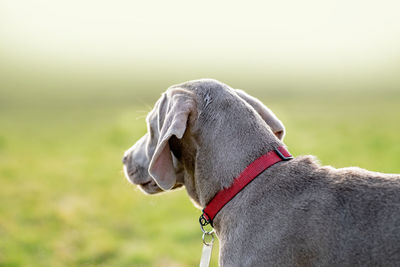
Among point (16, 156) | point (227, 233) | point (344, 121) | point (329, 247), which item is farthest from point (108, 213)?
point (344, 121)

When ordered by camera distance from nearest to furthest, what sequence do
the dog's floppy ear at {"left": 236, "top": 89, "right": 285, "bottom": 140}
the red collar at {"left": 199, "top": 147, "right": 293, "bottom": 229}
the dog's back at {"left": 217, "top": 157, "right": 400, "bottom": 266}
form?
the dog's back at {"left": 217, "top": 157, "right": 400, "bottom": 266} < the red collar at {"left": 199, "top": 147, "right": 293, "bottom": 229} < the dog's floppy ear at {"left": 236, "top": 89, "right": 285, "bottom": 140}

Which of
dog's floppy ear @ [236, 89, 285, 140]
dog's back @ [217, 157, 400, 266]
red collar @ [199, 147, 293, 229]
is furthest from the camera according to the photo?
dog's floppy ear @ [236, 89, 285, 140]

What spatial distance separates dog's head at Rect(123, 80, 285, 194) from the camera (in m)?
3.62

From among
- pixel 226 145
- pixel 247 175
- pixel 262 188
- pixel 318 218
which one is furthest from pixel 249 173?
pixel 318 218

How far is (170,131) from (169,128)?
0.04 metres

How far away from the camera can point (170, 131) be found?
138 inches

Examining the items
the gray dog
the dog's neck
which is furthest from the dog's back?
the dog's neck

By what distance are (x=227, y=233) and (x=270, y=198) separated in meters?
0.37

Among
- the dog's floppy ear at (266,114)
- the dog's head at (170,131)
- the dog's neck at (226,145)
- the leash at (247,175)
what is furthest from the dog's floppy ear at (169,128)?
the dog's floppy ear at (266,114)

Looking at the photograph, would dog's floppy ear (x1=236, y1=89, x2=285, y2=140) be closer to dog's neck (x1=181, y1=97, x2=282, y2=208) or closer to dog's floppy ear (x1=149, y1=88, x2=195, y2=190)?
dog's neck (x1=181, y1=97, x2=282, y2=208)

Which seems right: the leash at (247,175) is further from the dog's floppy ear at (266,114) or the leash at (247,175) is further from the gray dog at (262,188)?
the dog's floppy ear at (266,114)

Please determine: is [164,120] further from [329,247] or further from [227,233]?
[329,247]

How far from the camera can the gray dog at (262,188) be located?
3115 mm

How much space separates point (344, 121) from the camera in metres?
17.6
